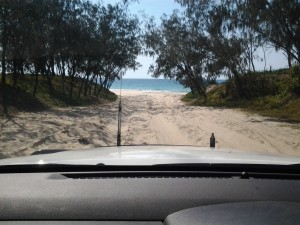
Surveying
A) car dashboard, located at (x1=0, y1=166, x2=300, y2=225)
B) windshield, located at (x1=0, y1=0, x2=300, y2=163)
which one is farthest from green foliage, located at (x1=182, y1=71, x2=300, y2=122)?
car dashboard, located at (x1=0, y1=166, x2=300, y2=225)

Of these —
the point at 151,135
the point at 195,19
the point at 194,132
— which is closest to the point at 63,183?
the point at 151,135

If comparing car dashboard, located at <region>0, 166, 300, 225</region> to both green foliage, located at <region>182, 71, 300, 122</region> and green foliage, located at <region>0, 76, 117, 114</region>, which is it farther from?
green foliage, located at <region>0, 76, 117, 114</region>

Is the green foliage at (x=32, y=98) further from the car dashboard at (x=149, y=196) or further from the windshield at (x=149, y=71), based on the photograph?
the car dashboard at (x=149, y=196)

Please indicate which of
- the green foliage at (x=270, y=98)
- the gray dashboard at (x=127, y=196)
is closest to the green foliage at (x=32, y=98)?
the green foliage at (x=270, y=98)

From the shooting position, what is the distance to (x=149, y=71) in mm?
54688

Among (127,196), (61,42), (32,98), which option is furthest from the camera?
(61,42)

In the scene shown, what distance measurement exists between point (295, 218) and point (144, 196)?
2.66ft

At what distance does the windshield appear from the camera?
14.0 m

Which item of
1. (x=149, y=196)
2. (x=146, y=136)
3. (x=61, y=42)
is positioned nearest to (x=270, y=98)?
(x=61, y=42)

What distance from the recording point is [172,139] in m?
14.0

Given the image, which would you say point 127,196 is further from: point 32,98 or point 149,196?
point 32,98

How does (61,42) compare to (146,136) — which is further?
(61,42)

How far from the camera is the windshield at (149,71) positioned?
14.0 metres

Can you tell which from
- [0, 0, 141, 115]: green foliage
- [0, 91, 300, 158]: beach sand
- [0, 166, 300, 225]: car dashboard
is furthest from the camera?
[0, 0, 141, 115]: green foliage
